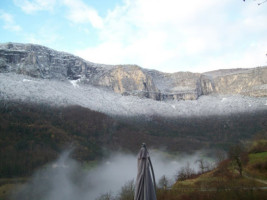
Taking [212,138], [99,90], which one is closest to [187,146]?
[212,138]

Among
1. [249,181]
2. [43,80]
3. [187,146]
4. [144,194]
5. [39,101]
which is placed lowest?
[187,146]

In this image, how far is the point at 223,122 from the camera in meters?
139

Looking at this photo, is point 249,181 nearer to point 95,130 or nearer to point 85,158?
point 85,158

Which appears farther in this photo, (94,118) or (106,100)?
(106,100)

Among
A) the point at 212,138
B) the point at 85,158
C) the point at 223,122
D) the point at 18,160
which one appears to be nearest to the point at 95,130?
the point at 85,158

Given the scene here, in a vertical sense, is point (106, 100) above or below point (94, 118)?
above

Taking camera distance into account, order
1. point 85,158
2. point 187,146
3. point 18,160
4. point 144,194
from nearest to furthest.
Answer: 1. point 144,194
2. point 18,160
3. point 85,158
4. point 187,146

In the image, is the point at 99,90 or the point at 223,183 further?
the point at 99,90

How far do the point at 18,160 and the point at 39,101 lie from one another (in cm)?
6986

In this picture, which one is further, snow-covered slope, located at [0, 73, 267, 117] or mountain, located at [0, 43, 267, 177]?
snow-covered slope, located at [0, 73, 267, 117]

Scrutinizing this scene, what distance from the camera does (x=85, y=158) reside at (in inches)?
3501

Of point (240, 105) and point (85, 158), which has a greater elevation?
point (240, 105)

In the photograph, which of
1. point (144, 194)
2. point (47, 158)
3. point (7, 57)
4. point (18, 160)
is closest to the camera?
point (144, 194)

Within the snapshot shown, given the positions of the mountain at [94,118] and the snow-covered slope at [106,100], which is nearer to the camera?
the mountain at [94,118]
